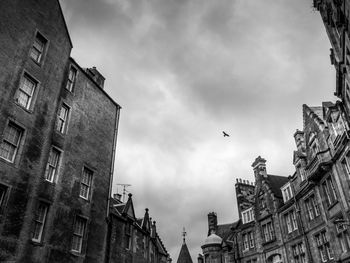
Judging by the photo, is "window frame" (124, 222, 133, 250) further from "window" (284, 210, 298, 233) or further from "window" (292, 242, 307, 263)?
"window" (284, 210, 298, 233)

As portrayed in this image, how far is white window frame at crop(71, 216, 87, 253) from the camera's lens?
721 inches

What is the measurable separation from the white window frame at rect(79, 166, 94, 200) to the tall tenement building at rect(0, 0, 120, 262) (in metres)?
0.07

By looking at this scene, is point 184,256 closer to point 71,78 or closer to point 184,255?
point 184,255

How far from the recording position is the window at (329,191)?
25.0m

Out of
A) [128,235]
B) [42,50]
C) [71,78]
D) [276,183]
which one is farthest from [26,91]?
[276,183]

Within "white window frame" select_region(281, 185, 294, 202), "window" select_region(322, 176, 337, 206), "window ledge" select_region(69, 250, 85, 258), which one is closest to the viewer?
"window ledge" select_region(69, 250, 85, 258)

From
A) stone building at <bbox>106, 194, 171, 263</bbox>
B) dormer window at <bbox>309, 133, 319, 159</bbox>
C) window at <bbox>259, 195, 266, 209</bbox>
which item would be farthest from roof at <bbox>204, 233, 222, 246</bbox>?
dormer window at <bbox>309, 133, 319, 159</bbox>

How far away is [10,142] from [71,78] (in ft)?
26.8

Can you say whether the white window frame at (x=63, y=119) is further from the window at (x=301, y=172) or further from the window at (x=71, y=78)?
the window at (x=301, y=172)

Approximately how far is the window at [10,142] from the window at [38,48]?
5.00m

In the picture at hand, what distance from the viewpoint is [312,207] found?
29.0 meters

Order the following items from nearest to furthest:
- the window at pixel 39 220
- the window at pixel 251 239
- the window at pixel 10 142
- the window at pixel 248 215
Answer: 1. the window at pixel 10 142
2. the window at pixel 39 220
3. the window at pixel 251 239
4. the window at pixel 248 215

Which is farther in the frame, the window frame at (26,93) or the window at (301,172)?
the window at (301,172)

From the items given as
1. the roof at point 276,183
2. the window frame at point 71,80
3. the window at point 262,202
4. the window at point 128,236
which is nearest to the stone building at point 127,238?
the window at point 128,236
